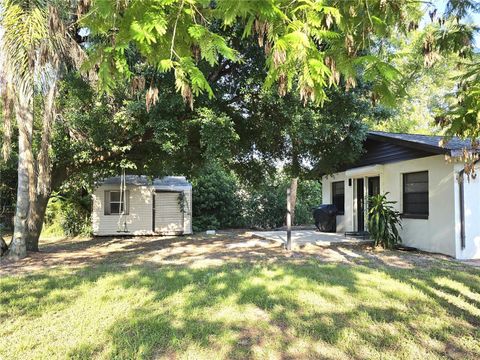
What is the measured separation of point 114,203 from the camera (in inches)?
634

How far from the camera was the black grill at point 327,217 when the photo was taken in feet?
47.1

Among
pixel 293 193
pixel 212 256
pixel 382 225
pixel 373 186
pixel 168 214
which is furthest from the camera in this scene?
pixel 293 193

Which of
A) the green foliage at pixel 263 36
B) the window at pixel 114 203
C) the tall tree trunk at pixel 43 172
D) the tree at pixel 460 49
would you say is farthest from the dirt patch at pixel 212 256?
the green foliage at pixel 263 36

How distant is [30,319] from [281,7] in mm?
4495

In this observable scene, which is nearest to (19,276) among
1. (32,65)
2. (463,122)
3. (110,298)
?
(110,298)

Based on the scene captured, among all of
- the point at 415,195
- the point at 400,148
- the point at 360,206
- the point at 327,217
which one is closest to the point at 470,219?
the point at 415,195

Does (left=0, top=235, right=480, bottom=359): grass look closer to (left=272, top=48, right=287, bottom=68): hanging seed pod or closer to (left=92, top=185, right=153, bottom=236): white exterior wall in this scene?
(left=272, top=48, right=287, bottom=68): hanging seed pod

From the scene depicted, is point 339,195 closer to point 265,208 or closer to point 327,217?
point 327,217

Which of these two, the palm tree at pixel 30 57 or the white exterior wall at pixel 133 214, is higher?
the palm tree at pixel 30 57

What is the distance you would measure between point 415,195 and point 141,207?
35.4ft

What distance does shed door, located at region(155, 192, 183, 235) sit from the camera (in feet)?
53.5

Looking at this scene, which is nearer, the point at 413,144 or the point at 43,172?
the point at 43,172

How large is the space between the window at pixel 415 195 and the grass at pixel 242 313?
124 inches

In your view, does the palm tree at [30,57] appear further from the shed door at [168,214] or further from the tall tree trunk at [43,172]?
the shed door at [168,214]
